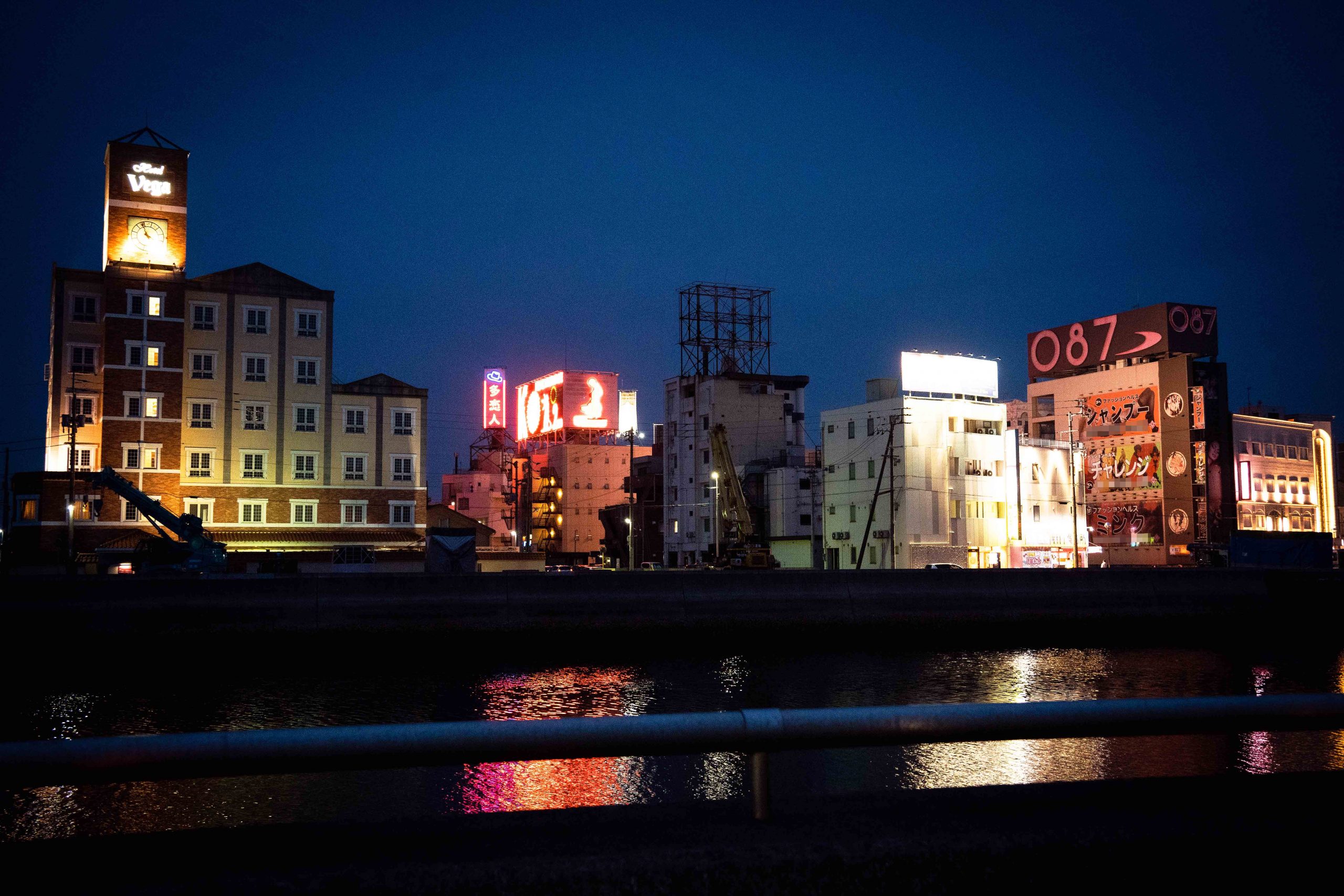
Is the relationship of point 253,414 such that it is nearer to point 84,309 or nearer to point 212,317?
point 212,317

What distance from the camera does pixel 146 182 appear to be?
71562mm

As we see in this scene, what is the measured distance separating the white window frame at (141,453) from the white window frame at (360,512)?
39.9 feet

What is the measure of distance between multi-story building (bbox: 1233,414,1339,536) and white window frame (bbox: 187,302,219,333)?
300ft

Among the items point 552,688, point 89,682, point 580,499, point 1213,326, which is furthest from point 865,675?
point 580,499

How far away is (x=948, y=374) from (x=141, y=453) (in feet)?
203

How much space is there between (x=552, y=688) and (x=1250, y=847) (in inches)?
927

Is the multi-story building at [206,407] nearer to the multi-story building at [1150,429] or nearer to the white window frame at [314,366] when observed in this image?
the white window frame at [314,366]

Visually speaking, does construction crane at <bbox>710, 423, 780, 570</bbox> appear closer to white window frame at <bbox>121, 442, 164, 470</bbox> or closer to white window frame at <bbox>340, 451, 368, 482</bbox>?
white window frame at <bbox>340, 451, 368, 482</bbox>

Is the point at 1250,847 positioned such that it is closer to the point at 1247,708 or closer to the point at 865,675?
the point at 1247,708

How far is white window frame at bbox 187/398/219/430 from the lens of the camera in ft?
234

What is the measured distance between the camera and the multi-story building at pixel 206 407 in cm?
6825

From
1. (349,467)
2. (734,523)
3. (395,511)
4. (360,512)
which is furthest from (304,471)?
(734,523)

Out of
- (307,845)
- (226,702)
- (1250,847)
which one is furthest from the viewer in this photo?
(226,702)

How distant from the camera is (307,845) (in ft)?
13.0
